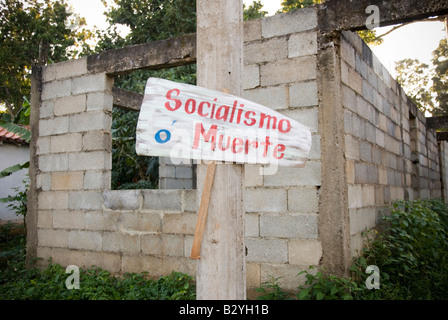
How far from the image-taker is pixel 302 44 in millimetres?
3855

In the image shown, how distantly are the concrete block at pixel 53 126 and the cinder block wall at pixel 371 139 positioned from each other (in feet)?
12.1

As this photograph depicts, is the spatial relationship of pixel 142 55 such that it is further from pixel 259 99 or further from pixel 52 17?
pixel 52 17

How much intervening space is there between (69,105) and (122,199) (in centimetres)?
161

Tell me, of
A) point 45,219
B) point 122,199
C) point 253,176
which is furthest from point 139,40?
point 253,176

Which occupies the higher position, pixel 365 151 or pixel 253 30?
pixel 253 30

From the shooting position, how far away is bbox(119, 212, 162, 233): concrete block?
14.8ft

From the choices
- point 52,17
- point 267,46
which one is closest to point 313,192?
point 267,46

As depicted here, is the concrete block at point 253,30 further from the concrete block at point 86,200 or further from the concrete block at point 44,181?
the concrete block at point 44,181

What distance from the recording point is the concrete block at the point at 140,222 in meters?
4.50

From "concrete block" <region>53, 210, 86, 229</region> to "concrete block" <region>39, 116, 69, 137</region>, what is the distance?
112cm

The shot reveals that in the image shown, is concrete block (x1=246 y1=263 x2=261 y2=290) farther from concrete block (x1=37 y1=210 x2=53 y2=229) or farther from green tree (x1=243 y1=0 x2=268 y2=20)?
green tree (x1=243 y1=0 x2=268 y2=20)

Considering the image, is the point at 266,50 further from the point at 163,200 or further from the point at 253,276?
the point at 253,276

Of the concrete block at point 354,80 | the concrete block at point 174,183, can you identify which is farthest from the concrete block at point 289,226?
the concrete block at point 174,183

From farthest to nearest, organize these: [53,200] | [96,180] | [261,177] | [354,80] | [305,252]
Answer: [53,200]
[96,180]
[354,80]
[261,177]
[305,252]
